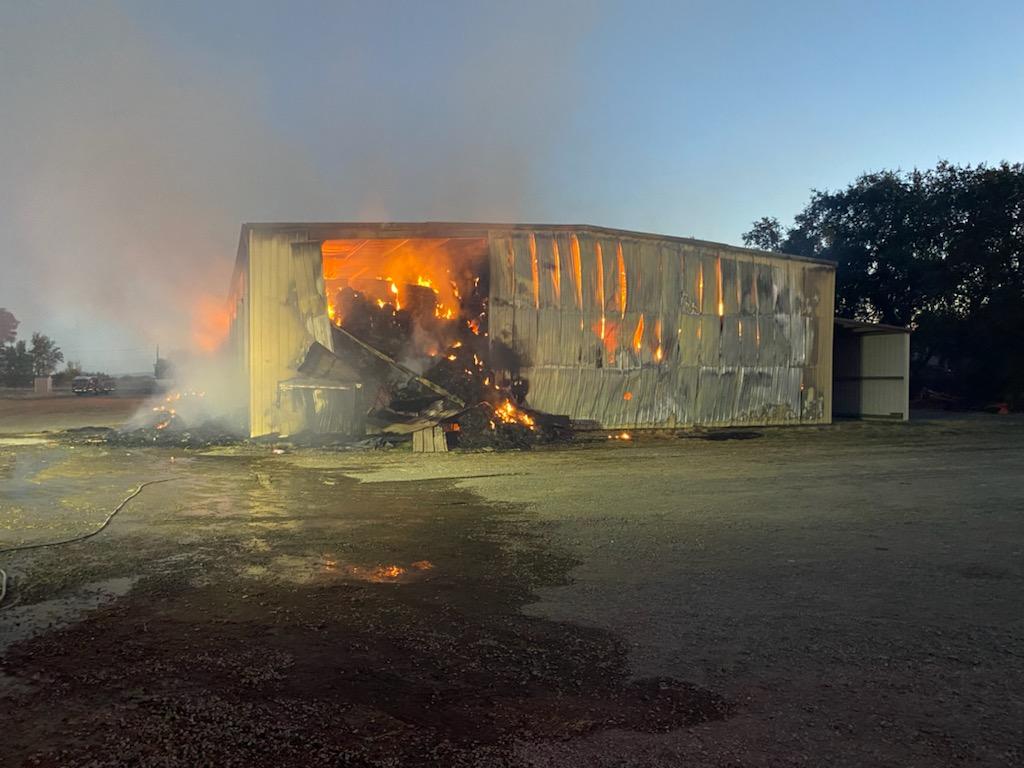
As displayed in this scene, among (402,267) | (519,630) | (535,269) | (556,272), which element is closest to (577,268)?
(556,272)

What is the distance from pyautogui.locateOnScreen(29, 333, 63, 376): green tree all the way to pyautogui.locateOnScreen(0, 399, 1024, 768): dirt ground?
265ft

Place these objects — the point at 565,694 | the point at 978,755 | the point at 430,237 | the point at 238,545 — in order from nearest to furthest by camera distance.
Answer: the point at 978,755 < the point at 565,694 < the point at 238,545 < the point at 430,237

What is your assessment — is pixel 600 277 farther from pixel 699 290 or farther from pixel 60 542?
pixel 60 542

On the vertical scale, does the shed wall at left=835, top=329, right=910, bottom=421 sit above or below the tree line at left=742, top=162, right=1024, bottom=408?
below

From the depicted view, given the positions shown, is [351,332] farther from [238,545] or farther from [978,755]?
[978,755]

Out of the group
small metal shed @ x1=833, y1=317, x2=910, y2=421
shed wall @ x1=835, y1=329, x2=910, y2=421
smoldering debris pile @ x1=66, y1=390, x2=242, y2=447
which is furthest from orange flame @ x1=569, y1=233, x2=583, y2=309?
shed wall @ x1=835, y1=329, x2=910, y2=421

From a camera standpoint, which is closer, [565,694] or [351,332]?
[565,694]

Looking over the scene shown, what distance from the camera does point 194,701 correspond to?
3373mm

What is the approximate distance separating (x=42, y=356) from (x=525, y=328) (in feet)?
258

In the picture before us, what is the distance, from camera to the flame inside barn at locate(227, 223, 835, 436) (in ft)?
55.3

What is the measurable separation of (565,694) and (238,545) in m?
4.17

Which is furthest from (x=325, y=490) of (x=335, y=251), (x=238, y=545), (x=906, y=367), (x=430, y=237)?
(x=906, y=367)

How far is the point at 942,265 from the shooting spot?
108ft

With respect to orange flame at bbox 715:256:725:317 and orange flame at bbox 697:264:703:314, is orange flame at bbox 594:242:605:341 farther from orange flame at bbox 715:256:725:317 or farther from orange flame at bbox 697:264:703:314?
orange flame at bbox 715:256:725:317
